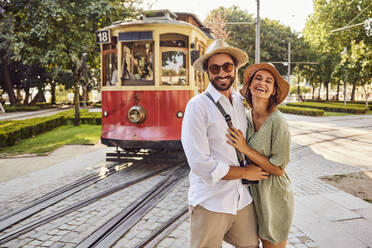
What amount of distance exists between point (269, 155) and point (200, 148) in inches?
21.0

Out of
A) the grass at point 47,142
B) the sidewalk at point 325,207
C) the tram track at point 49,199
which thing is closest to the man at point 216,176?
the sidewalk at point 325,207

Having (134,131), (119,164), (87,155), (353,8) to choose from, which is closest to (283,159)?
(134,131)

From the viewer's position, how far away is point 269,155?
2076 millimetres

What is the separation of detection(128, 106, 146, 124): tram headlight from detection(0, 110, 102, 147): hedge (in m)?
6.53

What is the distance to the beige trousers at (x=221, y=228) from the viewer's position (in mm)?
2021

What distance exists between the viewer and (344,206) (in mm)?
4625

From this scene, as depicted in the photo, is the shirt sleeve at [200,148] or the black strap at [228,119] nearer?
the shirt sleeve at [200,148]

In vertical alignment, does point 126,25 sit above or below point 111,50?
above

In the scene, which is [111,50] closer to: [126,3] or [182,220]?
[182,220]

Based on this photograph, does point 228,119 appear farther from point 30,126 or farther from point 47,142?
point 30,126

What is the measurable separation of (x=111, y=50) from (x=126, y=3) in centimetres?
831

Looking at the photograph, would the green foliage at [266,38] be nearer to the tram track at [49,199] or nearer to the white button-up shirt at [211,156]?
the tram track at [49,199]

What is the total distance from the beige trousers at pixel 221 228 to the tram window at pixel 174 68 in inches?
191

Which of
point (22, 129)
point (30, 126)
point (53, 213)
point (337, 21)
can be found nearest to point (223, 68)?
point (53, 213)
